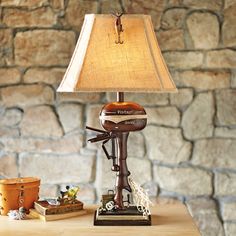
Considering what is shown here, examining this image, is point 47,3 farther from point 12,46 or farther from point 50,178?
point 50,178

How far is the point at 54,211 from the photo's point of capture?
202 centimetres

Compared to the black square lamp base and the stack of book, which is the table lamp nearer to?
the black square lamp base

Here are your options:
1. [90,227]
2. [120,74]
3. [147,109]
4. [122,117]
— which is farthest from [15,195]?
[147,109]

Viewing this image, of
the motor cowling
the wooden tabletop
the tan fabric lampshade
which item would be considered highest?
the tan fabric lampshade

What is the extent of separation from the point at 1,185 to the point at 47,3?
99cm

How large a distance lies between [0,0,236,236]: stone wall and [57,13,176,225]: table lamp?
601 millimetres

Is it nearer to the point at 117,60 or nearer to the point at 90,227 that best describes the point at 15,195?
the point at 90,227

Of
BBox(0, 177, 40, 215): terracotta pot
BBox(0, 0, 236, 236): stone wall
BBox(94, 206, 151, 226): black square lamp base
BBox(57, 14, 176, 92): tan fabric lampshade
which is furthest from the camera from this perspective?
BBox(0, 0, 236, 236): stone wall

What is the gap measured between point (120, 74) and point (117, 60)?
6 centimetres

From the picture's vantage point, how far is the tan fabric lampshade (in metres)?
1.81

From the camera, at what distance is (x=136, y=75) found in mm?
1820

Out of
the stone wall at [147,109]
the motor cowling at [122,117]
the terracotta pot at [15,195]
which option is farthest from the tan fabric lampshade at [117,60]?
the stone wall at [147,109]

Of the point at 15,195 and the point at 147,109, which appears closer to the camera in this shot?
the point at 15,195

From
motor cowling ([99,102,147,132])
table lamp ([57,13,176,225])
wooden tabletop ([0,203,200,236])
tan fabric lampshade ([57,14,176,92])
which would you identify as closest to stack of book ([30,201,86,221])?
wooden tabletop ([0,203,200,236])
